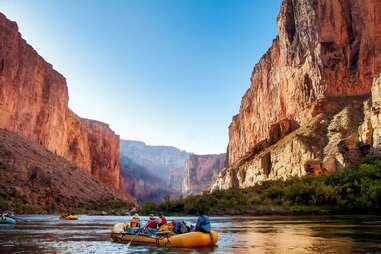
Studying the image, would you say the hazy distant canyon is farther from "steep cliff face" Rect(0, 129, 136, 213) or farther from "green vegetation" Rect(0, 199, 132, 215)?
"green vegetation" Rect(0, 199, 132, 215)

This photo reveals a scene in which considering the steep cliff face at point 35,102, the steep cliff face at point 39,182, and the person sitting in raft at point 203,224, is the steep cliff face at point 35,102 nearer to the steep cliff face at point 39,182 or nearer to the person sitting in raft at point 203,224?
the steep cliff face at point 39,182

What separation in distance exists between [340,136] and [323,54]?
29.5m

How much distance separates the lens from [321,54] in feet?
347

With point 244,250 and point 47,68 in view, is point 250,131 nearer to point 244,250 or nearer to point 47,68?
point 47,68

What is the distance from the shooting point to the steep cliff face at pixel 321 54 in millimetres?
101062

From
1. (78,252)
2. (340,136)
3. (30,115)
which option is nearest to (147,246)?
(78,252)

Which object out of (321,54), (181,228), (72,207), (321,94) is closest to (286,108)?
(321,94)

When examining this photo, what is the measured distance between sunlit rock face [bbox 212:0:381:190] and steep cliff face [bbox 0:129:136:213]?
37769 millimetres

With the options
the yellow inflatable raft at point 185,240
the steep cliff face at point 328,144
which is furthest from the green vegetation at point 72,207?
the yellow inflatable raft at point 185,240

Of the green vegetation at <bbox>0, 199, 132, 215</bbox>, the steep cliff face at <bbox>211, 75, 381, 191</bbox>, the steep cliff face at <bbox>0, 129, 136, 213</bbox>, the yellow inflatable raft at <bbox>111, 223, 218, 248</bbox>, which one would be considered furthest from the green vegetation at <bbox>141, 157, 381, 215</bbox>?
the yellow inflatable raft at <bbox>111, 223, 218, 248</bbox>

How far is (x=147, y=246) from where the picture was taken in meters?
26.0

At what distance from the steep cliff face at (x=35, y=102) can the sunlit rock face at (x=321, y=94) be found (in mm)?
56372

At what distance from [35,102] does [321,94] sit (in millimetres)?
82083

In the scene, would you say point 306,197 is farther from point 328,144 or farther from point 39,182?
point 39,182
